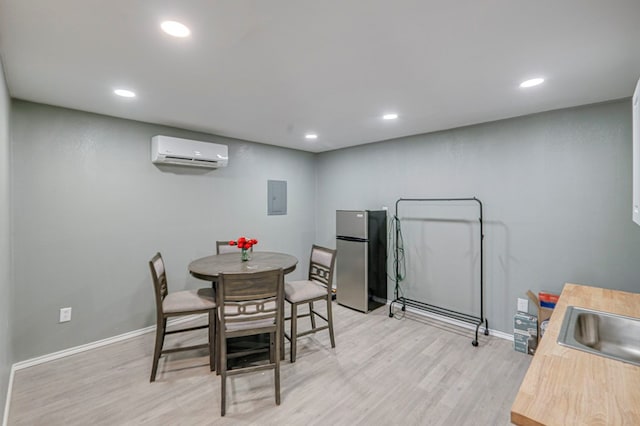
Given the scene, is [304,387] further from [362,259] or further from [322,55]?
[322,55]

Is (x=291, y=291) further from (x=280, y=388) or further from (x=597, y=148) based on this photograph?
(x=597, y=148)

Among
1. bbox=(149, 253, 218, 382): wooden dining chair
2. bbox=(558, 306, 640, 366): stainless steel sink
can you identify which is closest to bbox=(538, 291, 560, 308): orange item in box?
bbox=(558, 306, 640, 366): stainless steel sink

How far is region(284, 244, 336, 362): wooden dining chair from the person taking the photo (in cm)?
270

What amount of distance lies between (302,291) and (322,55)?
2.06 m

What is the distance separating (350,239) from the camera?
407cm

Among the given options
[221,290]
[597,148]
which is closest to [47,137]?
[221,290]

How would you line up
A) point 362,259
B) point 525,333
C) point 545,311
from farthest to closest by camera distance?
point 362,259
point 525,333
point 545,311

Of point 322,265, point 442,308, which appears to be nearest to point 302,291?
point 322,265

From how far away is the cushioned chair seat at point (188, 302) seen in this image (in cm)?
240

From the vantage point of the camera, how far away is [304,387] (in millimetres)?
2330

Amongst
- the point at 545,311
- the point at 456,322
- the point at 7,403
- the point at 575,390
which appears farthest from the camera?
the point at 456,322

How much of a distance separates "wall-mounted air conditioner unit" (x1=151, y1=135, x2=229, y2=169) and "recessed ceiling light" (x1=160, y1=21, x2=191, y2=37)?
1.86 metres

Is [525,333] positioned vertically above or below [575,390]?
below

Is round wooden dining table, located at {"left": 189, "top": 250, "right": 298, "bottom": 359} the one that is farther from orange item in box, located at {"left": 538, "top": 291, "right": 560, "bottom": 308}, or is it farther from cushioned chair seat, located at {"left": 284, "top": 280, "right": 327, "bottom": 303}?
orange item in box, located at {"left": 538, "top": 291, "right": 560, "bottom": 308}
